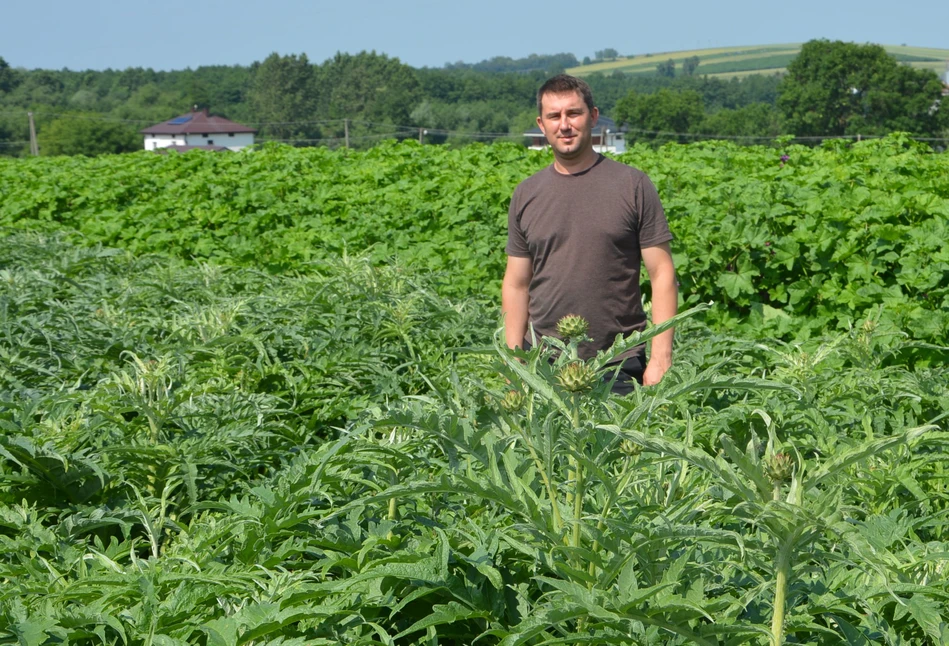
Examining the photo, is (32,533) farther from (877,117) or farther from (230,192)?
(877,117)

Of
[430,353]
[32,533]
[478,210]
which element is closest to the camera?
[32,533]

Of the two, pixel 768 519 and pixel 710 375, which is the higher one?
pixel 710 375

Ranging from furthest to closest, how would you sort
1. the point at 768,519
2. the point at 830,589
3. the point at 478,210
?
the point at 478,210 < the point at 830,589 < the point at 768,519

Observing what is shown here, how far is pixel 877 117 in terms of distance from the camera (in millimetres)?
79750

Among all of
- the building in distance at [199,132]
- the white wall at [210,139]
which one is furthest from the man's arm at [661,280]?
the white wall at [210,139]

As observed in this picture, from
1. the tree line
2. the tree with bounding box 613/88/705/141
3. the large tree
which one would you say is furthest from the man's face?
the tree with bounding box 613/88/705/141

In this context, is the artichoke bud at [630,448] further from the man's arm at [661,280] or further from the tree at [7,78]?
the tree at [7,78]

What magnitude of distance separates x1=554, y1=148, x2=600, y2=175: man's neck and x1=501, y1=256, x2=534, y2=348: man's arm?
386 mm

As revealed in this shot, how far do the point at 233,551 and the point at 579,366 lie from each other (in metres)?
0.97

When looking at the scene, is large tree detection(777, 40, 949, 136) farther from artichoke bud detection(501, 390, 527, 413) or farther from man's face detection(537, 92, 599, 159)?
artichoke bud detection(501, 390, 527, 413)

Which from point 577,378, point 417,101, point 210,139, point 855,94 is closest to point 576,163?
point 577,378

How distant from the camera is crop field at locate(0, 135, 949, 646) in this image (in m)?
1.80

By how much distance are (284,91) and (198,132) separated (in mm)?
24159

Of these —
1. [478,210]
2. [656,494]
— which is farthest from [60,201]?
[656,494]
